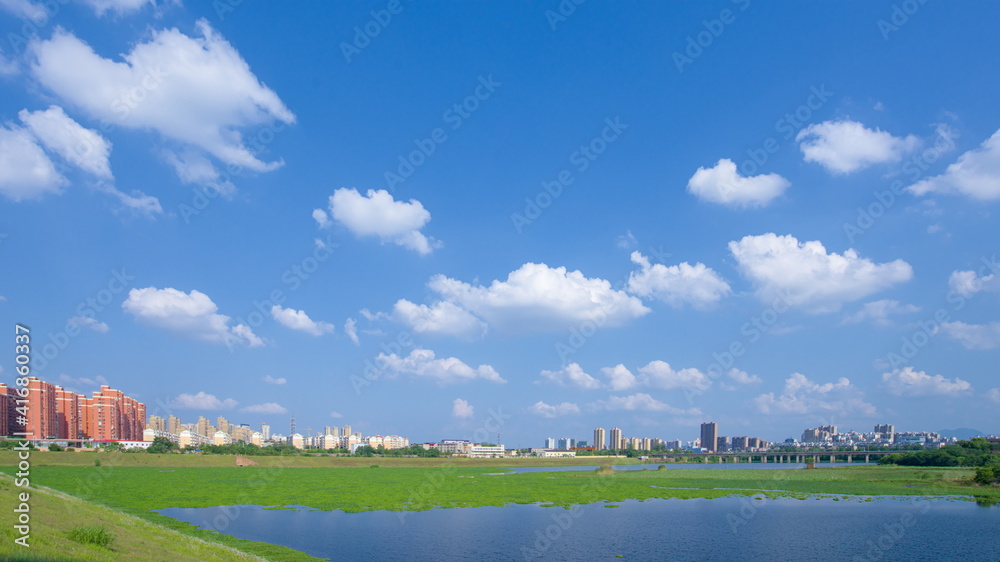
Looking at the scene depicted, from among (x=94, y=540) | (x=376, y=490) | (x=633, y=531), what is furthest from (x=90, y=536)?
(x=376, y=490)

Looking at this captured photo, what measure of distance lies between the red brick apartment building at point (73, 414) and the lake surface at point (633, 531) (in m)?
77.1

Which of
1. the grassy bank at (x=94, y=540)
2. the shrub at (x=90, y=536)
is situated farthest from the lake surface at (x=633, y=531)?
the shrub at (x=90, y=536)

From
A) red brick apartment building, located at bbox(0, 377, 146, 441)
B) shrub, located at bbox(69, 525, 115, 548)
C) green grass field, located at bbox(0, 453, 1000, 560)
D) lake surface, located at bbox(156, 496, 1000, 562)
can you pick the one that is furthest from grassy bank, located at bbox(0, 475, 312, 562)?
red brick apartment building, located at bbox(0, 377, 146, 441)

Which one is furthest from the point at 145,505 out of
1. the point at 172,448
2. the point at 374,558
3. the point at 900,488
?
the point at 172,448

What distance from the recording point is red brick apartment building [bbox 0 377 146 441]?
112625 millimetres

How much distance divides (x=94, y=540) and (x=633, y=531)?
34484 mm

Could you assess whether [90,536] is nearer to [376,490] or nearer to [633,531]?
[633,531]

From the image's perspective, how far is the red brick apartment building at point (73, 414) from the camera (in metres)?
113

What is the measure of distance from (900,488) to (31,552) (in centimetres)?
9064

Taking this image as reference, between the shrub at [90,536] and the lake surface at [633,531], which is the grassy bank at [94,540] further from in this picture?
the lake surface at [633,531]

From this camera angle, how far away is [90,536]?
23891 mm

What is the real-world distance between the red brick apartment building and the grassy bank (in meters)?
76.8

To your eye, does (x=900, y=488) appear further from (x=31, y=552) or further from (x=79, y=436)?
(x=79, y=436)

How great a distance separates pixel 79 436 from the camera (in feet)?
461
